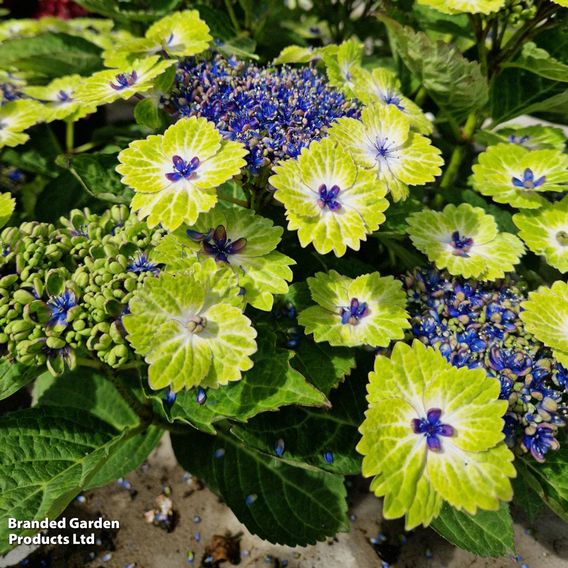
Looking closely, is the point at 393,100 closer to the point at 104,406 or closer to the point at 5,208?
the point at 5,208

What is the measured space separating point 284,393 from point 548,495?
2.16ft

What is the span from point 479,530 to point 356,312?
0.60 metres

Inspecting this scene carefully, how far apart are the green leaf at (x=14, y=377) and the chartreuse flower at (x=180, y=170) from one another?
47 cm

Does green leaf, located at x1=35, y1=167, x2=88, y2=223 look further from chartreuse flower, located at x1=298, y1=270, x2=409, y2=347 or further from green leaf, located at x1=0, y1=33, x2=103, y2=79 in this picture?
chartreuse flower, located at x1=298, y1=270, x2=409, y2=347

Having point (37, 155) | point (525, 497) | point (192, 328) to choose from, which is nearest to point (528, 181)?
point (525, 497)

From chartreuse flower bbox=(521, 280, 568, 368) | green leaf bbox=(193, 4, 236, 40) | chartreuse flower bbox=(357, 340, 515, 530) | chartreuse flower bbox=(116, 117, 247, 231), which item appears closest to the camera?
chartreuse flower bbox=(357, 340, 515, 530)

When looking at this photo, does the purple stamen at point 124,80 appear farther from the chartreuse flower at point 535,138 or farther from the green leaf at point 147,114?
the chartreuse flower at point 535,138

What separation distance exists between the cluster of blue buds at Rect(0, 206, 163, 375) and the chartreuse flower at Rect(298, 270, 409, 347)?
368 millimetres

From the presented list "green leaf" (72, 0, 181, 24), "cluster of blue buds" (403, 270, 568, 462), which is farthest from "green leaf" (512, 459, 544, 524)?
"green leaf" (72, 0, 181, 24)

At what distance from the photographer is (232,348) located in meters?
0.97

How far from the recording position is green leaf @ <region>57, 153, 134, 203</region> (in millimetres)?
1352

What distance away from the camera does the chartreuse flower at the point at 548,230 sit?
1.29m

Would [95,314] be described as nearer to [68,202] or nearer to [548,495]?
[68,202]

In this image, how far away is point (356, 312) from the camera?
1.15m
